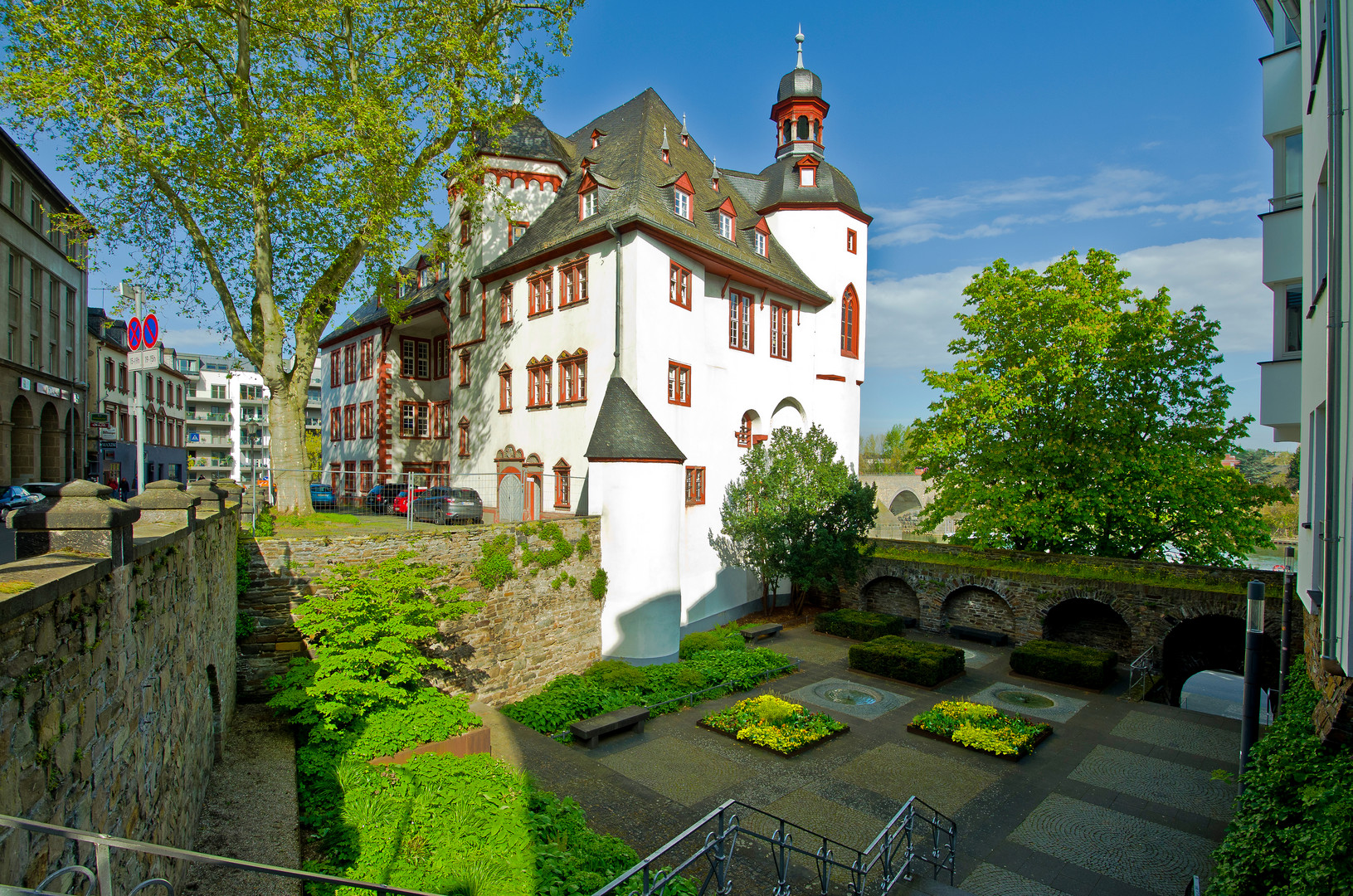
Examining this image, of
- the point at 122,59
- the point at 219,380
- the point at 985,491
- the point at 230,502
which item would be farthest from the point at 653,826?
the point at 219,380

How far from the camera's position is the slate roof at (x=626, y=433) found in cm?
1928

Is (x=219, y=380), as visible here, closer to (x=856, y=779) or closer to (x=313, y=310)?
(x=313, y=310)

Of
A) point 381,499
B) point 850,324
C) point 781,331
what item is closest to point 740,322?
point 781,331

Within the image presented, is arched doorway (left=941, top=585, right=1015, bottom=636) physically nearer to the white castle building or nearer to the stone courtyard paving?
the stone courtyard paving

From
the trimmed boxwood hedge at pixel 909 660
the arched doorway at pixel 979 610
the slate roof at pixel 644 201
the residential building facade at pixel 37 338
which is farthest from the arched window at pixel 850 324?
the residential building facade at pixel 37 338

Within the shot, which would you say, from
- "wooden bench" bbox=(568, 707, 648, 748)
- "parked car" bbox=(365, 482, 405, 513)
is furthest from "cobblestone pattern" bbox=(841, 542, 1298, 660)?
"parked car" bbox=(365, 482, 405, 513)

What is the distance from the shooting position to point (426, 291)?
104ft

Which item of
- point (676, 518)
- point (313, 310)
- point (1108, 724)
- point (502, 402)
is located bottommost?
point (1108, 724)

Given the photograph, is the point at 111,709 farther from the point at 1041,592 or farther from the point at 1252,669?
the point at 1041,592

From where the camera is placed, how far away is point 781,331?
2661cm

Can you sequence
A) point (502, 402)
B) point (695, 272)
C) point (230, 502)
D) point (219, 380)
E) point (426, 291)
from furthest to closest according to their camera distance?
point (219, 380) < point (426, 291) < point (502, 402) < point (695, 272) < point (230, 502)

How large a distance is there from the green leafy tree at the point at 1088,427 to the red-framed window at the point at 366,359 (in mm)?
25557

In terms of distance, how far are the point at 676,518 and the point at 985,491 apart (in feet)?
37.5

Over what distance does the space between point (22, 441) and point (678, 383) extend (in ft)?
88.0
